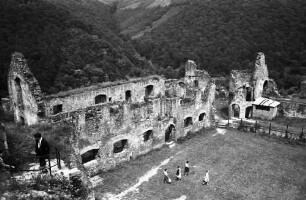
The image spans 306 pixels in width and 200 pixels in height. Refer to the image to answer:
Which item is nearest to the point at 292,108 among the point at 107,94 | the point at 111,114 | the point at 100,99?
the point at 107,94

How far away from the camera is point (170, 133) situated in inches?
893

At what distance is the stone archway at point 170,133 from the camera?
73.5 feet

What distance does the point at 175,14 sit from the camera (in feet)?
219

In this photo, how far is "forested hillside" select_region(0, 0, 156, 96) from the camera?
1459 inches

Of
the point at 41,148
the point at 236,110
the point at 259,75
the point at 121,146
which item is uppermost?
the point at 259,75

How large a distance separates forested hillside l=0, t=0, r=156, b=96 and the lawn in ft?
66.3

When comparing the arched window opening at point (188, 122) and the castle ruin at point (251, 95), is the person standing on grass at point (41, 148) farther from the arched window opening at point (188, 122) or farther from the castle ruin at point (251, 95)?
the castle ruin at point (251, 95)

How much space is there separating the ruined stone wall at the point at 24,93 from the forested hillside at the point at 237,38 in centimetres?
3732

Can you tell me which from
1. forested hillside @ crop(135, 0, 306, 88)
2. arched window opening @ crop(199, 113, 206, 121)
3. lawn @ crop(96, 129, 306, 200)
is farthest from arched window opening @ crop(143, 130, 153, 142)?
forested hillside @ crop(135, 0, 306, 88)

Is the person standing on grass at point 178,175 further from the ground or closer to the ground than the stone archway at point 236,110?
closer to the ground

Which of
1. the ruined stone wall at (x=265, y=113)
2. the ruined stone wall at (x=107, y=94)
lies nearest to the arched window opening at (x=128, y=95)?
the ruined stone wall at (x=107, y=94)

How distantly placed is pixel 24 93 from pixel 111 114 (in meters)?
5.54

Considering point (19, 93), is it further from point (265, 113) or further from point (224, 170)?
point (265, 113)

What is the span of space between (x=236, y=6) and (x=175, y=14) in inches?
540
